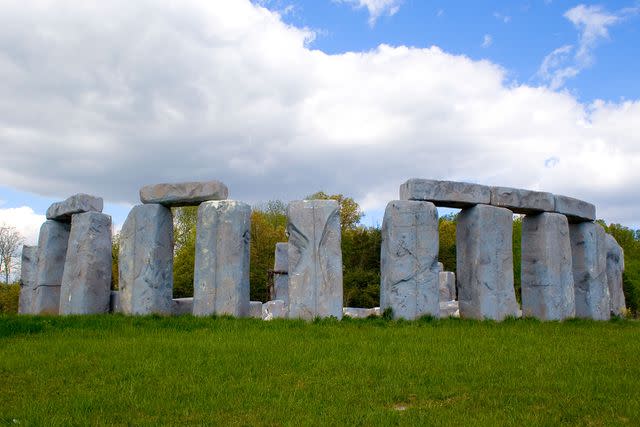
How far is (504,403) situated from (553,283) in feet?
31.0

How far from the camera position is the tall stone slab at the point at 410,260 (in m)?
13.8

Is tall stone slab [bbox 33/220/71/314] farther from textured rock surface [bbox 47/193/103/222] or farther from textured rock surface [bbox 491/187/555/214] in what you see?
textured rock surface [bbox 491/187/555/214]

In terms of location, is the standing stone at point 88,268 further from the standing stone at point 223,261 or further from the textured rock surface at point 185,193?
the standing stone at point 223,261

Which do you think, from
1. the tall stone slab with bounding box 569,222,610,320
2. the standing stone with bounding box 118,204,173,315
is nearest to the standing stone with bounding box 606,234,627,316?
the tall stone slab with bounding box 569,222,610,320

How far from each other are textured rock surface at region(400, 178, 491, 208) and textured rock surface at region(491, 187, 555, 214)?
0.28 m

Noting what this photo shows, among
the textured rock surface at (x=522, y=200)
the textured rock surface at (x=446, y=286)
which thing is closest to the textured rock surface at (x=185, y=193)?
the textured rock surface at (x=522, y=200)

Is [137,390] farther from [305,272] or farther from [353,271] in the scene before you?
[353,271]

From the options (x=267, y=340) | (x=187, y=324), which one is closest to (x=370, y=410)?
(x=267, y=340)

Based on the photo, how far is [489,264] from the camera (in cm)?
1472

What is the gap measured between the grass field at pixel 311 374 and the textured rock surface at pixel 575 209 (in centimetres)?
458

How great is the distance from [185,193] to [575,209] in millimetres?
10113

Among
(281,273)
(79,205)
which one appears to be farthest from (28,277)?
(281,273)

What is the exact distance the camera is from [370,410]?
→ 6762 mm

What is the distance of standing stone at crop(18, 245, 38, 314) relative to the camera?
20.0 meters
